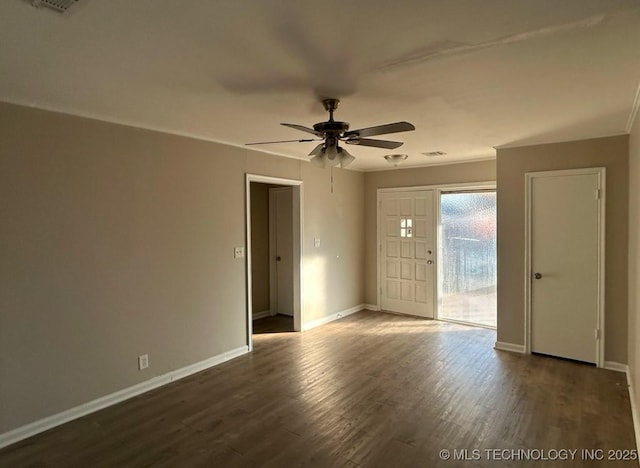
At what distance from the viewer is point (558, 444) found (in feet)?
8.77

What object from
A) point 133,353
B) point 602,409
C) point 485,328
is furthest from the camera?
point 485,328

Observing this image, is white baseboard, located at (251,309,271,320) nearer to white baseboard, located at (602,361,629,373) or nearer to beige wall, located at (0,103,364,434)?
beige wall, located at (0,103,364,434)

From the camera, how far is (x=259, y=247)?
6.41 meters

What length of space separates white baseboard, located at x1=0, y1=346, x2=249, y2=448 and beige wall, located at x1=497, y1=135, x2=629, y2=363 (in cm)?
330

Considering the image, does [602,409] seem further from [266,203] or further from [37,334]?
[266,203]

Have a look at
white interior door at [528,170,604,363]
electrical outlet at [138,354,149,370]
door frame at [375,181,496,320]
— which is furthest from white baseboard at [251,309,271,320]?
white interior door at [528,170,604,363]

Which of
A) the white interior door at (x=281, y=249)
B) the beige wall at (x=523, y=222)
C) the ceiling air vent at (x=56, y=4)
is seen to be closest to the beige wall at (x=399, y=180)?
the beige wall at (x=523, y=222)

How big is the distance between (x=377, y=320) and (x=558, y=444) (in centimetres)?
348

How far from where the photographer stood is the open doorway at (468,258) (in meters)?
5.51

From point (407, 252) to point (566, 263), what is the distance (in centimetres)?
245

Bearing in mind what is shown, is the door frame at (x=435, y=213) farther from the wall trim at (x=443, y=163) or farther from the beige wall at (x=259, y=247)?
Answer: the beige wall at (x=259, y=247)

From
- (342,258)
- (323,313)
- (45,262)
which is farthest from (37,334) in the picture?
(342,258)

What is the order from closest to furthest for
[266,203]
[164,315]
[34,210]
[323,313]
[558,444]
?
[558,444] → [34,210] → [164,315] → [323,313] → [266,203]

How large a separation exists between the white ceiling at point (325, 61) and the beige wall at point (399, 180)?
206cm
